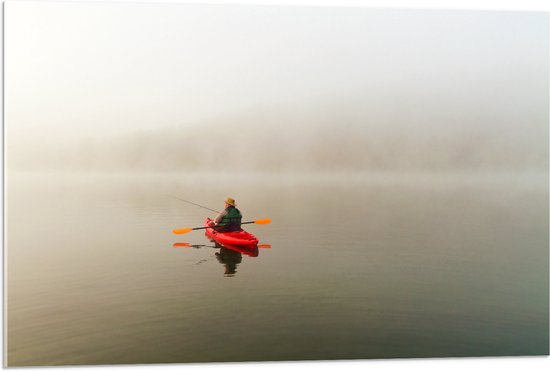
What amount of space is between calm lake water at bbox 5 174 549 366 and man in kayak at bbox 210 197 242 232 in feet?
0.53

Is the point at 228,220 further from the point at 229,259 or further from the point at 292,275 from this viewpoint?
the point at 292,275

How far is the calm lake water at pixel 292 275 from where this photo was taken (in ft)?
15.1

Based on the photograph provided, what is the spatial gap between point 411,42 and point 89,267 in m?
4.50

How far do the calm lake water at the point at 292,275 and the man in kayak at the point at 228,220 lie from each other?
16cm

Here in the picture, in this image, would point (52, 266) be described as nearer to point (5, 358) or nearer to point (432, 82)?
point (5, 358)

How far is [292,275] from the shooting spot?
5.83 metres

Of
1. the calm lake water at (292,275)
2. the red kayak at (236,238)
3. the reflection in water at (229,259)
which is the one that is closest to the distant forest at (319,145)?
the calm lake water at (292,275)

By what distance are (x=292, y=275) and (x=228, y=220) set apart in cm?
126

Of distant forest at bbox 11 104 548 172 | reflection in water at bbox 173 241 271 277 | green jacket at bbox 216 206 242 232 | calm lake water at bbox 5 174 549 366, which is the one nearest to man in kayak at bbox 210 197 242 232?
green jacket at bbox 216 206 242 232

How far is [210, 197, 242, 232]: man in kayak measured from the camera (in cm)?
641

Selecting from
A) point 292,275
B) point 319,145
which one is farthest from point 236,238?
point 319,145

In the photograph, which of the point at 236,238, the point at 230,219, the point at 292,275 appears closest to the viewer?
the point at 292,275

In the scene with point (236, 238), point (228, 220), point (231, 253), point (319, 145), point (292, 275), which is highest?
point (319, 145)

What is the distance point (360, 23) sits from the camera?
210 inches
